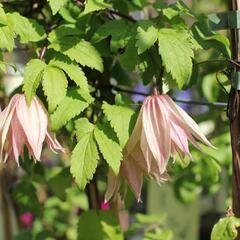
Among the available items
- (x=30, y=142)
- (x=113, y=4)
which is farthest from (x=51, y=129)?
(x=113, y=4)

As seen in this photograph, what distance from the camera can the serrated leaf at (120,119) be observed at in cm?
100

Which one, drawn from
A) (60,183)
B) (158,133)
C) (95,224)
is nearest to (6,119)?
(158,133)

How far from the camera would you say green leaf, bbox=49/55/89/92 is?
1009 millimetres

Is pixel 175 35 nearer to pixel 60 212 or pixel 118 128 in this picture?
pixel 118 128

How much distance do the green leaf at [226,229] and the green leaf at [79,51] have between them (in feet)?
1.12

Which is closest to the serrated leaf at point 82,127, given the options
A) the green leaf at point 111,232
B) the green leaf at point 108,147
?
the green leaf at point 108,147

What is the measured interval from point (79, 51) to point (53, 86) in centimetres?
11

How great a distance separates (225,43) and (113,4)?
28 centimetres

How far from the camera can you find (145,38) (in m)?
1.02

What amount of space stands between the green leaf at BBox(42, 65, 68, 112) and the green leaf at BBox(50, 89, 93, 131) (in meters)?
Answer: 0.03

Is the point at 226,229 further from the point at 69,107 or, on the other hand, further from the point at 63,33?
the point at 63,33

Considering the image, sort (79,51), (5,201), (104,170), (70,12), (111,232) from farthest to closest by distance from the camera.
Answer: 1. (5,201)
2. (104,170)
3. (111,232)
4. (70,12)
5. (79,51)

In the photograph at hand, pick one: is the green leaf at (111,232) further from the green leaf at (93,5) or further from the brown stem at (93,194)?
the green leaf at (93,5)

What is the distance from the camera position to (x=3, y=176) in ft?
6.39
